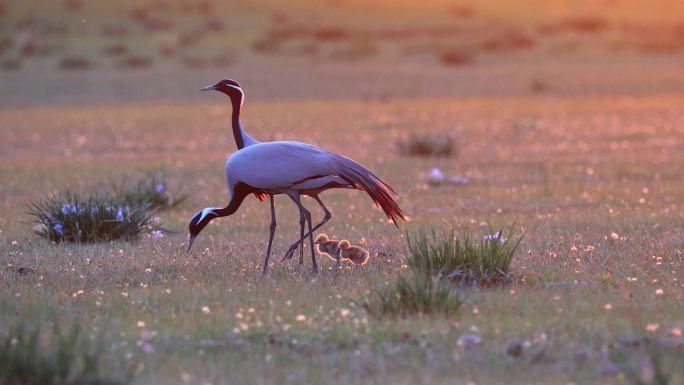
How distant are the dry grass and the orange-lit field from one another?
3cm

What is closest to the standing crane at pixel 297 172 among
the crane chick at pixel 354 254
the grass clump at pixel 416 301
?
the crane chick at pixel 354 254

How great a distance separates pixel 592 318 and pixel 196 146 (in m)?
18.2

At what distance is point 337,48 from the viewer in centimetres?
5456

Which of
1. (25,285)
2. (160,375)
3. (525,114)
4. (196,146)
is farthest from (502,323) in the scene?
(525,114)

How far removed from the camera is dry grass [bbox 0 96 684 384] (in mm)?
6957

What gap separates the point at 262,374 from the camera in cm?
672

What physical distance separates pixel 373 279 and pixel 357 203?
254 inches

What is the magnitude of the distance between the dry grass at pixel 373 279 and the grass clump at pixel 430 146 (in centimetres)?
46

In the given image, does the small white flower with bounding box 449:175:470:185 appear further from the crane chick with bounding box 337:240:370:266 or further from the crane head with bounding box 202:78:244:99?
the crane chick with bounding box 337:240:370:266

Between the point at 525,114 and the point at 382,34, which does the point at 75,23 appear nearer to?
the point at 382,34

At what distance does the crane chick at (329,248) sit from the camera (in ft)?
33.6

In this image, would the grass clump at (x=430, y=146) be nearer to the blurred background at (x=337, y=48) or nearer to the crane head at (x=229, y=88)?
the crane head at (x=229, y=88)

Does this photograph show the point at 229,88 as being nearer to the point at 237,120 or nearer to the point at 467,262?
the point at 237,120

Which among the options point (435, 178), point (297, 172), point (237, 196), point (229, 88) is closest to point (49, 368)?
point (297, 172)
